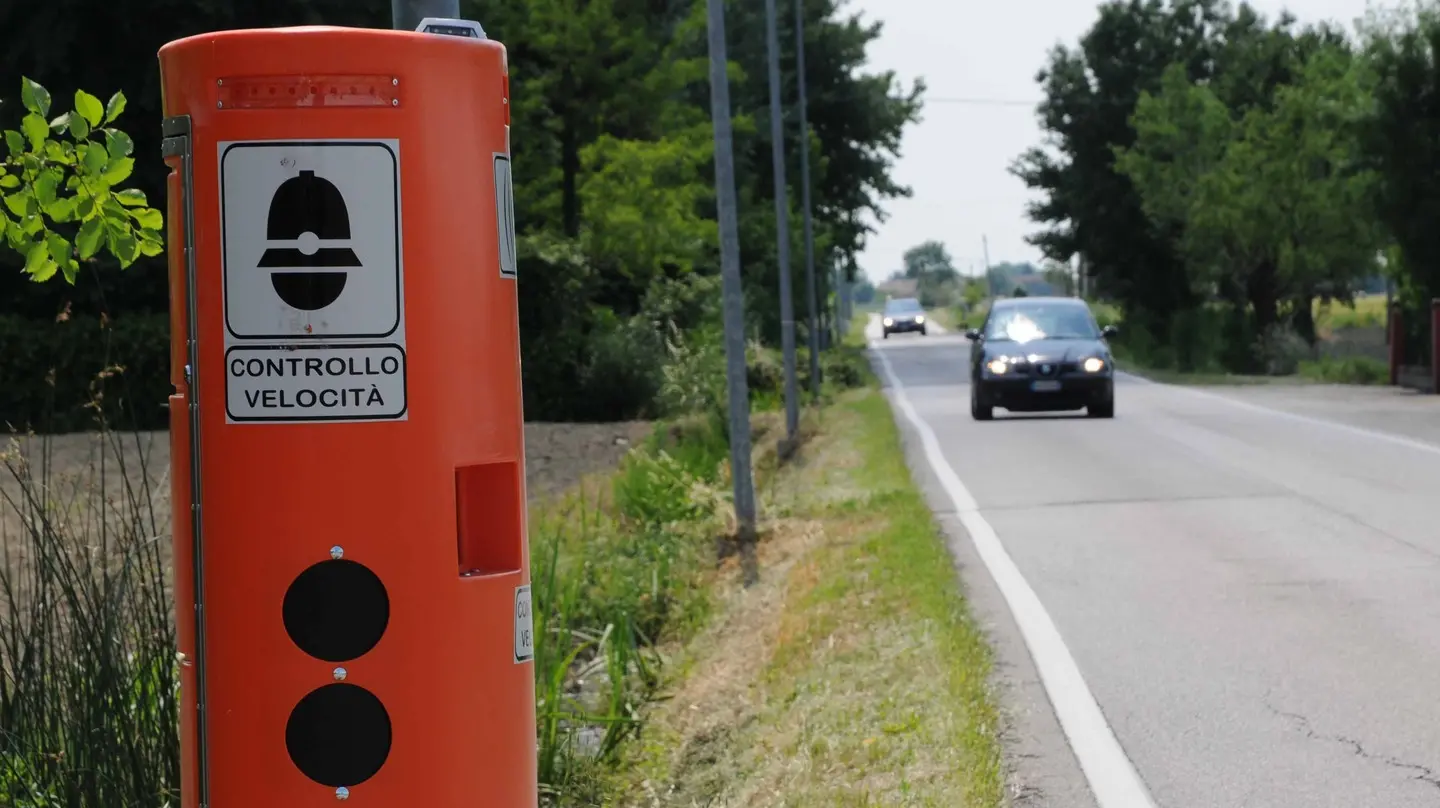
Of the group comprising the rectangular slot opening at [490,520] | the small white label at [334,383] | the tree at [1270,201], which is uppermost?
the tree at [1270,201]

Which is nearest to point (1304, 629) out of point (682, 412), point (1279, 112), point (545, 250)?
point (682, 412)

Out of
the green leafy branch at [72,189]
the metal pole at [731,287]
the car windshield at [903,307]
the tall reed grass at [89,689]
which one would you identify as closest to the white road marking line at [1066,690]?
the metal pole at [731,287]

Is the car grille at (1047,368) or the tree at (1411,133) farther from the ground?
the tree at (1411,133)

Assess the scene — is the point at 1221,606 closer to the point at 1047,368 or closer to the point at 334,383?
Result: the point at 334,383

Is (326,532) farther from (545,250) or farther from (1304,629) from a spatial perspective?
(545,250)

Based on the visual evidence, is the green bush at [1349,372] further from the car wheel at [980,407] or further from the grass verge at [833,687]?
the grass verge at [833,687]

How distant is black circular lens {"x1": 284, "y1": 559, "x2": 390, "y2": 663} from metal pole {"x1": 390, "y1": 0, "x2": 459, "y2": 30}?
57.6 inches

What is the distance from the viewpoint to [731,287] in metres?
14.5

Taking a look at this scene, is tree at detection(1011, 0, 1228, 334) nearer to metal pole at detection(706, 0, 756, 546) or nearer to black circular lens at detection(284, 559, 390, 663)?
metal pole at detection(706, 0, 756, 546)

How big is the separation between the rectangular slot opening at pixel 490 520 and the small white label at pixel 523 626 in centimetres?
7

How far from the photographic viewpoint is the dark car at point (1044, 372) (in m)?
24.7

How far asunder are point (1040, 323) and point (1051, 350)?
3.95ft

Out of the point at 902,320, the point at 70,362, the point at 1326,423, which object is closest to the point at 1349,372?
the point at 1326,423

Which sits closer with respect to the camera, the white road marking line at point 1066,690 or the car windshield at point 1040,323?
the white road marking line at point 1066,690
